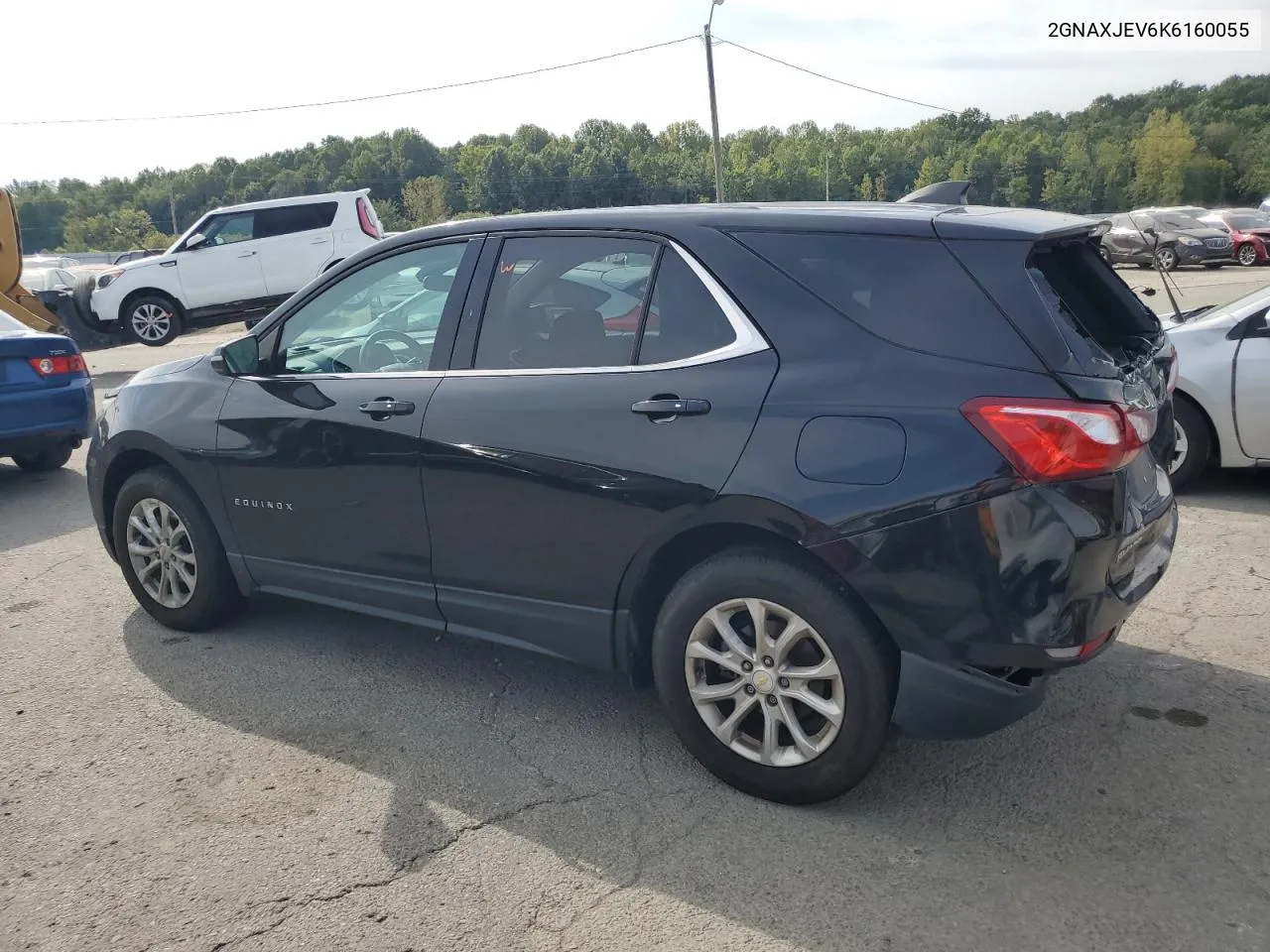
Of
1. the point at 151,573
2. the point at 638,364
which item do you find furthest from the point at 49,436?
the point at 638,364

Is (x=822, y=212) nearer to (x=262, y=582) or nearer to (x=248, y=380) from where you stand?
(x=248, y=380)

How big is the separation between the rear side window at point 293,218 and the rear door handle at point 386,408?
14.6 meters

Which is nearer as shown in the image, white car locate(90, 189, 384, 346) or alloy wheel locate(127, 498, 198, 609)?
alloy wheel locate(127, 498, 198, 609)

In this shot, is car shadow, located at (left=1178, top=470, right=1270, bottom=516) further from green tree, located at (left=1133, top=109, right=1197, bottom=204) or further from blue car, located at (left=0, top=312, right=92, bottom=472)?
green tree, located at (left=1133, top=109, right=1197, bottom=204)

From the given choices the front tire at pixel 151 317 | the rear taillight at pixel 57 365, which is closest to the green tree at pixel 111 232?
the front tire at pixel 151 317

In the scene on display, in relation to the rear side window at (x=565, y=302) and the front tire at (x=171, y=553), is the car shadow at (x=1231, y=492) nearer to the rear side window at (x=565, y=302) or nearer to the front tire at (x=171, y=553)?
the rear side window at (x=565, y=302)

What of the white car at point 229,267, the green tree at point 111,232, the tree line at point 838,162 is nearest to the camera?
the white car at point 229,267

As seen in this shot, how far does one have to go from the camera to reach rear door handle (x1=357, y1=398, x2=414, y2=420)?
391cm

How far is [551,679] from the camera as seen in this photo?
169 inches

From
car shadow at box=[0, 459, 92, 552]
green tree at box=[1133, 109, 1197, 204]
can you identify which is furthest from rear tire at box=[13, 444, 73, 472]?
green tree at box=[1133, 109, 1197, 204]

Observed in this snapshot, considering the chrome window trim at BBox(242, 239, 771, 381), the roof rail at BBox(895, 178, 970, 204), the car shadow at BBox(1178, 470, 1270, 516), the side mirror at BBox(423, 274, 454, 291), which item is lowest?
the car shadow at BBox(1178, 470, 1270, 516)

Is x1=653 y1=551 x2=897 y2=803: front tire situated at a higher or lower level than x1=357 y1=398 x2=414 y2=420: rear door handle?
lower

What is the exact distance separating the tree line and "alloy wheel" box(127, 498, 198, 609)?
37372 millimetres

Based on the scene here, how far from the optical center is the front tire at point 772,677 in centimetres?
307
